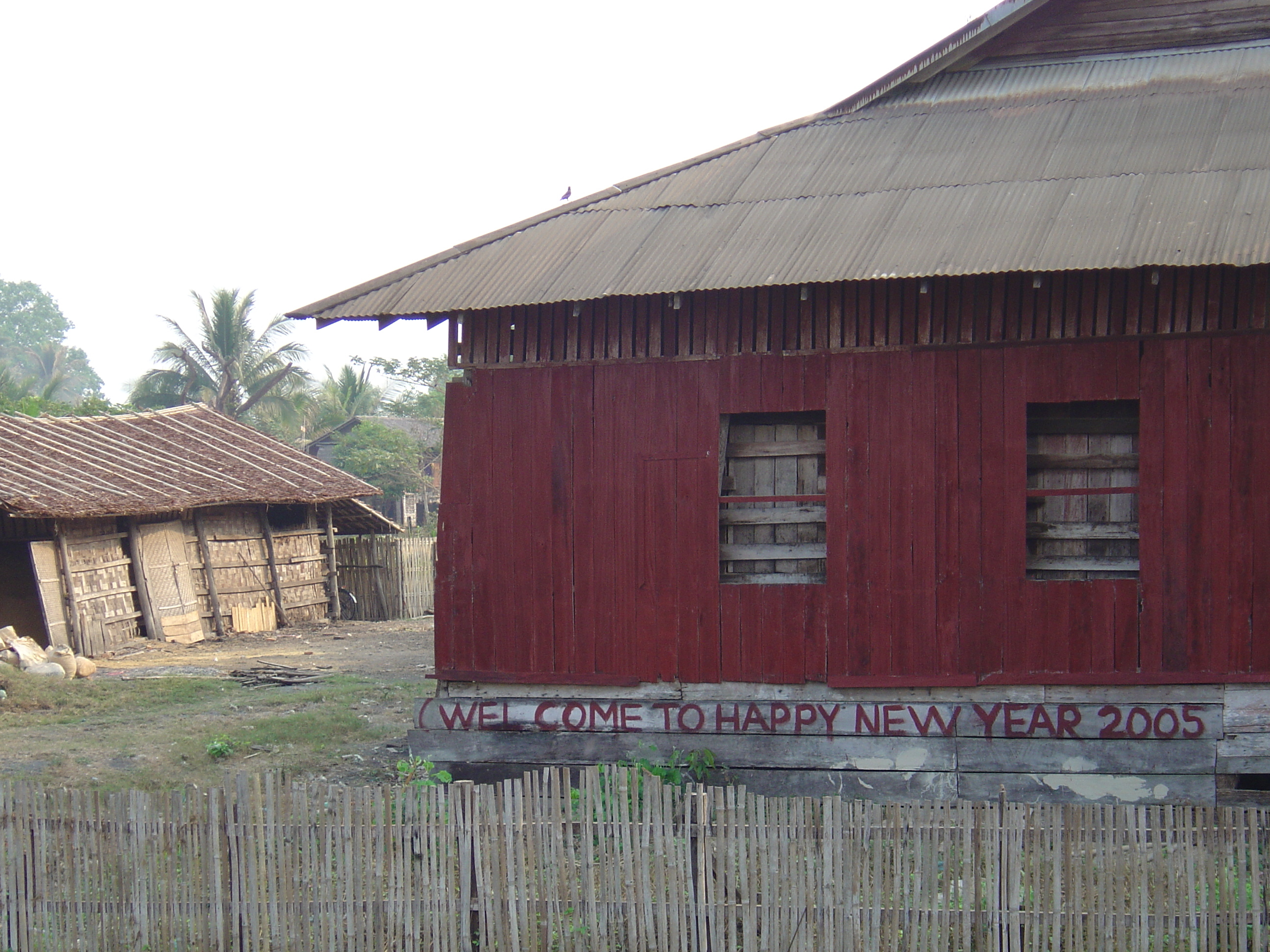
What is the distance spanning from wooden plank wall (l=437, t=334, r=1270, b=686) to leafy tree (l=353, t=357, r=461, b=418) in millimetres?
47636

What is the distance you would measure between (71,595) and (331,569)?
23.0ft

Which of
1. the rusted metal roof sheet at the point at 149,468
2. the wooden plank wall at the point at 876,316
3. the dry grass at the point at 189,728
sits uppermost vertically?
the wooden plank wall at the point at 876,316

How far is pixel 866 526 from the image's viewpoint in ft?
28.1

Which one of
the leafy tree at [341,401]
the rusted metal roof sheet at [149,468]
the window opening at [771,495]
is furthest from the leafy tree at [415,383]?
the window opening at [771,495]

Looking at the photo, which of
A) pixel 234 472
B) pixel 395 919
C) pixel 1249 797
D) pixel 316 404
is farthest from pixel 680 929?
pixel 316 404

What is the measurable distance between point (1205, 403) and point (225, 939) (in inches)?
274

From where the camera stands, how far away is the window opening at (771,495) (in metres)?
8.84

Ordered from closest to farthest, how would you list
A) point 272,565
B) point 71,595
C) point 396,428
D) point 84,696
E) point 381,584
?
1. point 84,696
2. point 71,595
3. point 272,565
4. point 381,584
5. point 396,428

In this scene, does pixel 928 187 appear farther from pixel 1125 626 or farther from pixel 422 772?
pixel 422 772

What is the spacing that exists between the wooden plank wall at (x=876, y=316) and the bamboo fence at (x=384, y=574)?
1663 cm

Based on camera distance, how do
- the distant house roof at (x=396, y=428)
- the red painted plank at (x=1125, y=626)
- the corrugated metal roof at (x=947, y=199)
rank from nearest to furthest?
the corrugated metal roof at (x=947, y=199) → the red painted plank at (x=1125, y=626) → the distant house roof at (x=396, y=428)

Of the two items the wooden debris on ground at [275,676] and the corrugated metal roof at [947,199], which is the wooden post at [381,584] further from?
the corrugated metal roof at [947,199]

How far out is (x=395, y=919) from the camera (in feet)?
20.2

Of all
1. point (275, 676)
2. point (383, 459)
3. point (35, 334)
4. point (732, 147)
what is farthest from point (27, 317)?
point (732, 147)
